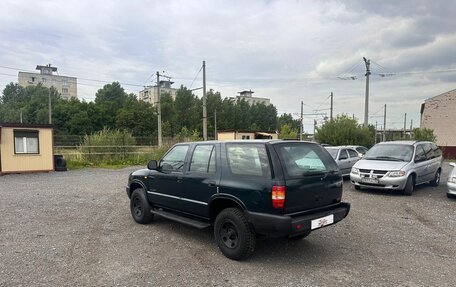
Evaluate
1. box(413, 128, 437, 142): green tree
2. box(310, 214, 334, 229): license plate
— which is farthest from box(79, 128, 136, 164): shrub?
box(413, 128, 437, 142): green tree

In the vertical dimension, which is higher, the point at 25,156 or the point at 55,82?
the point at 55,82

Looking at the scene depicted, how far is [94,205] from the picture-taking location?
26.8ft

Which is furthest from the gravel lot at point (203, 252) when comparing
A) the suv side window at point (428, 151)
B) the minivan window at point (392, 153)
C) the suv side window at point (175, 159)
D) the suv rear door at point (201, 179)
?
the suv side window at point (428, 151)

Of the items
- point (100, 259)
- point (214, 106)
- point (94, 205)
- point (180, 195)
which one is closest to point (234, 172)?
point (180, 195)

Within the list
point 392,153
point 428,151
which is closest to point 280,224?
point 392,153

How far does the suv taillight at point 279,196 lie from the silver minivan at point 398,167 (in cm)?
668

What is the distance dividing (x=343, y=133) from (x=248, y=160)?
929 inches

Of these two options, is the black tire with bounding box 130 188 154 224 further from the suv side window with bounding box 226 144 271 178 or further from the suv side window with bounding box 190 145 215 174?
the suv side window with bounding box 226 144 271 178

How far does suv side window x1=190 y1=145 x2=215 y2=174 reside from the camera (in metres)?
5.00

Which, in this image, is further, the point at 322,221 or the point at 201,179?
the point at 201,179

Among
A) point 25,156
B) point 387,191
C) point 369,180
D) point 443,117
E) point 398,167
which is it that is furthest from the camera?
point 443,117

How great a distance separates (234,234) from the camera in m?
4.51

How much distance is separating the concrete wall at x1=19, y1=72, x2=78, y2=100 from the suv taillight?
309 feet

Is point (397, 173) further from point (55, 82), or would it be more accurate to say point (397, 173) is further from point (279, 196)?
point (55, 82)
